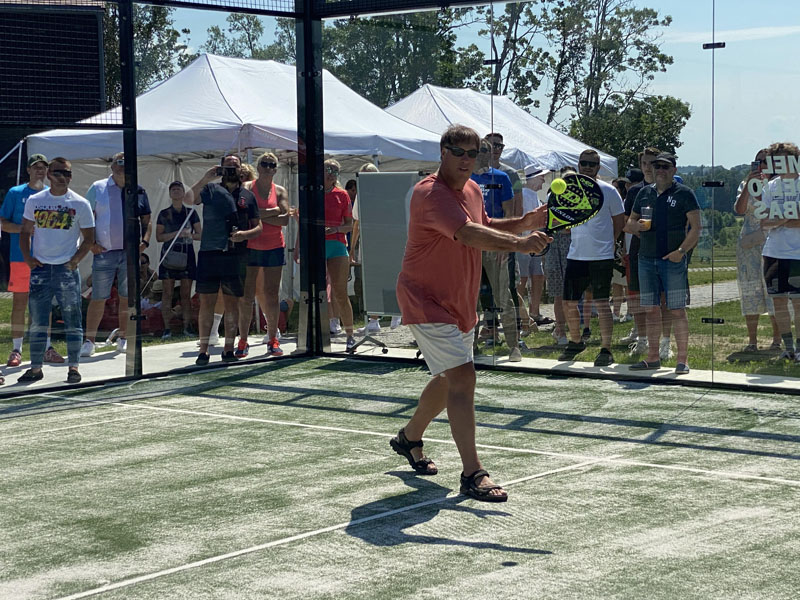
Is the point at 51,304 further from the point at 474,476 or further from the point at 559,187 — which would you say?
the point at 559,187

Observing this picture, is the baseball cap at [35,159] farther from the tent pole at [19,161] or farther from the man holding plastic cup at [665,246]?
the man holding plastic cup at [665,246]

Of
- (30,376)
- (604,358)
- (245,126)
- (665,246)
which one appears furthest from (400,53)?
(30,376)

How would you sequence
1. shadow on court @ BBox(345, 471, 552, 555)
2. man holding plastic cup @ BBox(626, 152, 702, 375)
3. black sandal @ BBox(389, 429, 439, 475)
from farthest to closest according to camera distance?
1. man holding plastic cup @ BBox(626, 152, 702, 375)
2. black sandal @ BBox(389, 429, 439, 475)
3. shadow on court @ BBox(345, 471, 552, 555)

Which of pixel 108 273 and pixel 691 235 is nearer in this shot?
pixel 691 235

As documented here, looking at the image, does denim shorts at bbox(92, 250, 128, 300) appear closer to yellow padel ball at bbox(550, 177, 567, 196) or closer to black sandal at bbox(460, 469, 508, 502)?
black sandal at bbox(460, 469, 508, 502)

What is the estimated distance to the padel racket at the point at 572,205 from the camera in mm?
6305

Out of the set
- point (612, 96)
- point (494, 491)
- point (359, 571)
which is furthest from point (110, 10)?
point (359, 571)

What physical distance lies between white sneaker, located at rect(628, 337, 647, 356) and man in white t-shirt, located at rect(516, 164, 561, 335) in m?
0.88

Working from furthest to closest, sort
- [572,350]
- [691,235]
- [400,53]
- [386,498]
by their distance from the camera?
[400,53], [572,350], [691,235], [386,498]

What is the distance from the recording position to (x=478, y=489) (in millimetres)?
6344

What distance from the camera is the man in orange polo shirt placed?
21.0ft

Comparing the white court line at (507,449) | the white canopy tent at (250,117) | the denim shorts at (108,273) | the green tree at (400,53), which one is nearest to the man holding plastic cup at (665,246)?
the green tree at (400,53)

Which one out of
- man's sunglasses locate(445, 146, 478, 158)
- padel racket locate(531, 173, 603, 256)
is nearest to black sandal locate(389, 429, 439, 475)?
padel racket locate(531, 173, 603, 256)

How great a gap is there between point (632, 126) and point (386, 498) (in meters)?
5.29
